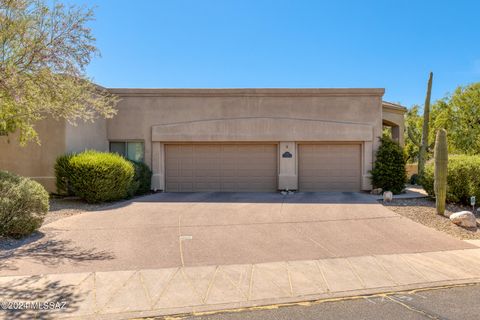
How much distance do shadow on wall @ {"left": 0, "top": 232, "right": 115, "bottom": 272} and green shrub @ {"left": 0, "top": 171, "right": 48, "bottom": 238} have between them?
294 millimetres

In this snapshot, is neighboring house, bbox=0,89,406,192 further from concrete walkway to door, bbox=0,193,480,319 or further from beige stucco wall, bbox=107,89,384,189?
concrete walkway to door, bbox=0,193,480,319

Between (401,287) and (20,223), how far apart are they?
782 cm

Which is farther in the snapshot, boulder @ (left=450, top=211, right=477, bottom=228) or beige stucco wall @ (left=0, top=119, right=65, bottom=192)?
beige stucco wall @ (left=0, top=119, right=65, bottom=192)

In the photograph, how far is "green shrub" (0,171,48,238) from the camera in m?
7.71

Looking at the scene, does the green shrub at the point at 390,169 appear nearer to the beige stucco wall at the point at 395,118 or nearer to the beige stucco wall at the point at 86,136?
the beige stucco wall at the point at 395,118

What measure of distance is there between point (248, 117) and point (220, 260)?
33.8ft

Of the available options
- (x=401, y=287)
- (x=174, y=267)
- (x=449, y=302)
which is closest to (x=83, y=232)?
(x=174, y=267)

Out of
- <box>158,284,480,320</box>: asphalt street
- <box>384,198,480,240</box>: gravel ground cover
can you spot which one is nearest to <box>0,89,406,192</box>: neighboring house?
<box>384,198,480,240</box>: gravel ground cover

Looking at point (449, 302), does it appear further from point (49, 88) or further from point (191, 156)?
point (191, 156)

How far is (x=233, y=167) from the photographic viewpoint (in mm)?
16547

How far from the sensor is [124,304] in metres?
4.88

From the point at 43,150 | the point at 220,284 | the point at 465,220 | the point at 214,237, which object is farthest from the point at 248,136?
the point at 220,284

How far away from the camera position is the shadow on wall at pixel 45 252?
6510 millimetres

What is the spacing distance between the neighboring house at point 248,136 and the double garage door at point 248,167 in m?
0.05
